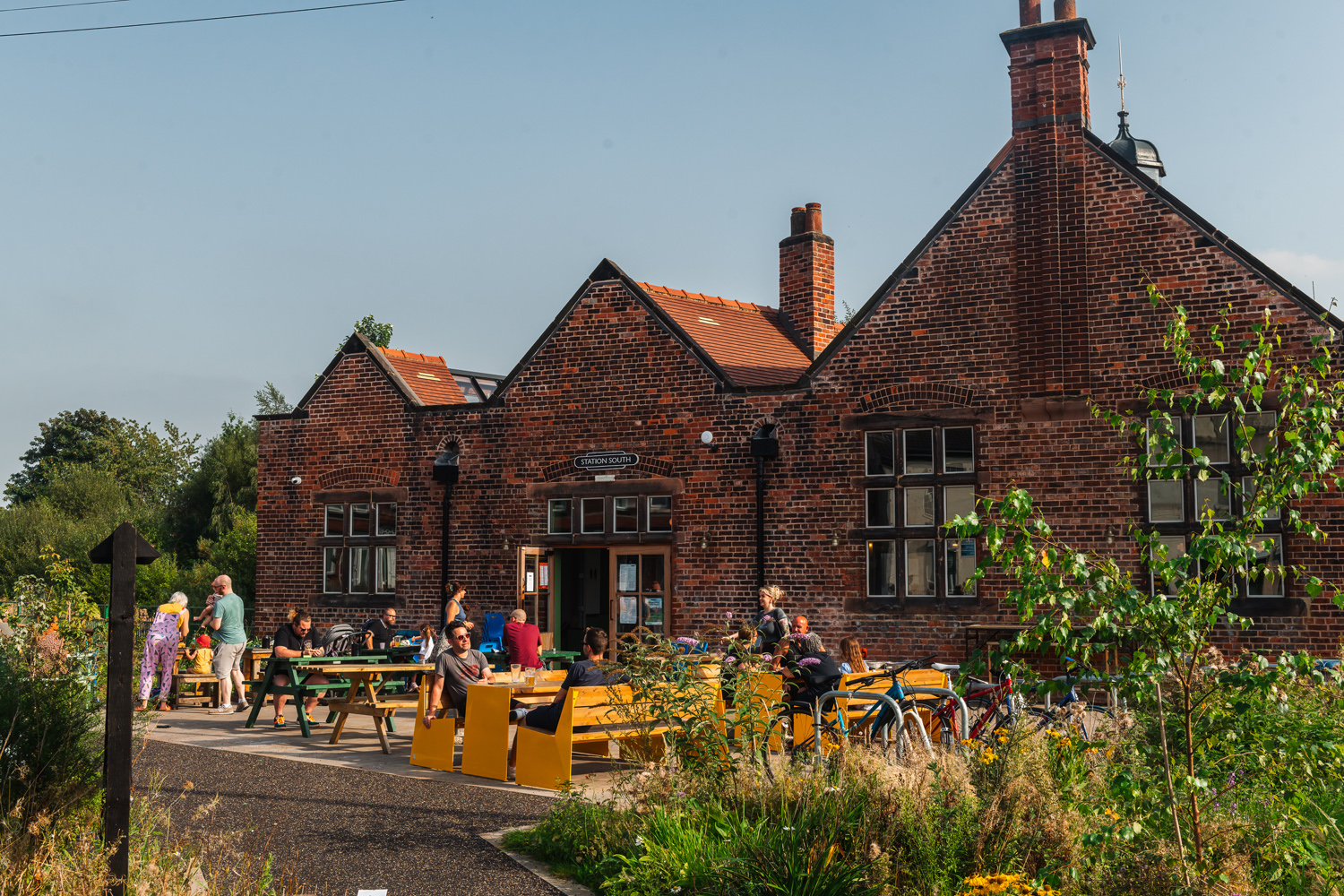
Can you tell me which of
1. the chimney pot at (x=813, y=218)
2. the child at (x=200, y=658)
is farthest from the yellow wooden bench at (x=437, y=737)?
the chimney pot at (x=813, y=218)

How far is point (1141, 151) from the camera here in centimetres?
2977

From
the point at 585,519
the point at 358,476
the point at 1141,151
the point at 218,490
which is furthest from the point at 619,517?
the point at 218,490

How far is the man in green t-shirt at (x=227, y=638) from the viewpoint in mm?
14453

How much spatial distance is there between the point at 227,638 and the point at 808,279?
11.7 m

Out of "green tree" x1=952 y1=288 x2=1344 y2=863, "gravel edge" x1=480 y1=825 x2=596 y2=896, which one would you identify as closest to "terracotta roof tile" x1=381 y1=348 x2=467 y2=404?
"gravel edge" x1=480 y1=825 x2=596 y2=896

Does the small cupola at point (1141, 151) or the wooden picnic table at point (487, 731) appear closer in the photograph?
the wooden picnic table at point (487, 731)

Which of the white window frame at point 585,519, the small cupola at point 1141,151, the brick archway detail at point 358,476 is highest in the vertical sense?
the small cupola at point 1141,151

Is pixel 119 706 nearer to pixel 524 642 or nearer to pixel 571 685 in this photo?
pixel 571 685

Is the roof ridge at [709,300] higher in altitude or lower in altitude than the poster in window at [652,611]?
higher

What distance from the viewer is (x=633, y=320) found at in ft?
56.5

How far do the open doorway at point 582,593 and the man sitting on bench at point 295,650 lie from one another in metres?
4.49

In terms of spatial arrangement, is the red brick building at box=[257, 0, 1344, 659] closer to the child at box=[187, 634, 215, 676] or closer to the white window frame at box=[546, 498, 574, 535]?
the white window frame at box=[546, 498, 574, 535]

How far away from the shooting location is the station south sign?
1695 cm

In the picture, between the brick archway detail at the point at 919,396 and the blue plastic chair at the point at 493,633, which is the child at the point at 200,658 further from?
the brick archway detail at the point at 919,396
